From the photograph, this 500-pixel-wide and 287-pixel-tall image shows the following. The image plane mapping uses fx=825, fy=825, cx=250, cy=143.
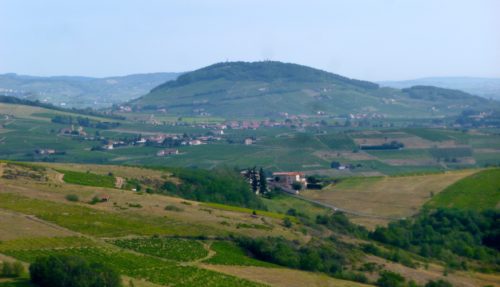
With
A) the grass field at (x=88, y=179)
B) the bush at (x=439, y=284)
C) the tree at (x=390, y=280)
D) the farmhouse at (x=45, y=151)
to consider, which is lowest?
the bush at (x=439, y=284)

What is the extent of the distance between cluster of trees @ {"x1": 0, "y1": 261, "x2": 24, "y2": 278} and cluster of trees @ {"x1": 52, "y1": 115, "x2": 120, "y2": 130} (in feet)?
413

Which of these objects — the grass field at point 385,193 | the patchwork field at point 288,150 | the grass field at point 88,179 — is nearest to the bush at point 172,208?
the grass field at point 88,179

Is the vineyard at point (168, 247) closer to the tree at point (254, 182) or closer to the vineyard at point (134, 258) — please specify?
the vineyard at point (134, 258)

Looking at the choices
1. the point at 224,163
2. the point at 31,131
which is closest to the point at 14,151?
the point at 31,131

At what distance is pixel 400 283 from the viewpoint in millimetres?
43156

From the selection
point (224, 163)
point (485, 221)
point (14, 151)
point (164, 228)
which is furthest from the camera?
point (14, 151)

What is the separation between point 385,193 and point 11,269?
4606 centimetres

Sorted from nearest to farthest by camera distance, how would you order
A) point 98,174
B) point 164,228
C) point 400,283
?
point 400,283, point 164,228, point 98,174

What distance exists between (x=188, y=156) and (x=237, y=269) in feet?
252

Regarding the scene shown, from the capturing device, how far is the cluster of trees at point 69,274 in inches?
1224

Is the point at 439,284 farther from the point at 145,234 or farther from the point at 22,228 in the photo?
the point at 22,228

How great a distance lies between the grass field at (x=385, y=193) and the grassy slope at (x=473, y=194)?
3.45 ft

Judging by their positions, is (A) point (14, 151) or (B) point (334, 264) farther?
(A) point (14, 151)

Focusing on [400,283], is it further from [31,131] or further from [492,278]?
[31,131]
